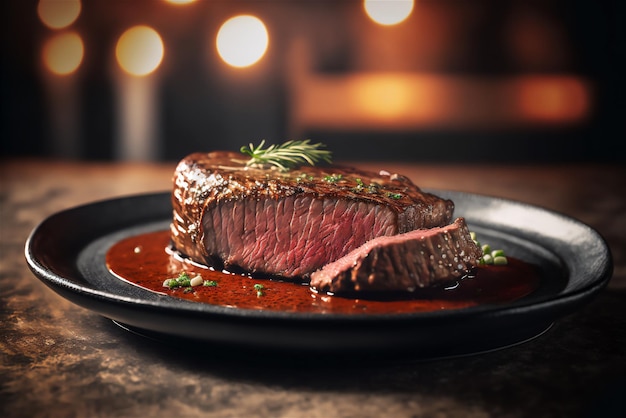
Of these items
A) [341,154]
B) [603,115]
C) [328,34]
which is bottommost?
[341,154]

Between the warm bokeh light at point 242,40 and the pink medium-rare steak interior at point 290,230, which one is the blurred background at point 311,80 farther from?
the pink medium-rare steak interior at point 290,230

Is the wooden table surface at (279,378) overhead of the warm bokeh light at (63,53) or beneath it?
beneath

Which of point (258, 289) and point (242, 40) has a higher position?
point (242, 40)

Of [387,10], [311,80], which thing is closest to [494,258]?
[311,80]

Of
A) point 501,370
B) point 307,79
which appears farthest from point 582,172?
point 501,370

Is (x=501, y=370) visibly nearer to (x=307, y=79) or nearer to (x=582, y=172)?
(x=582, y=172)

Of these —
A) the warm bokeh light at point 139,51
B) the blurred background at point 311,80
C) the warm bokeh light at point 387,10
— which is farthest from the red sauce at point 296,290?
the warm bokeh light at point 387,10

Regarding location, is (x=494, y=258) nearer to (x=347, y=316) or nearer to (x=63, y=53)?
(x=347, y=316)
